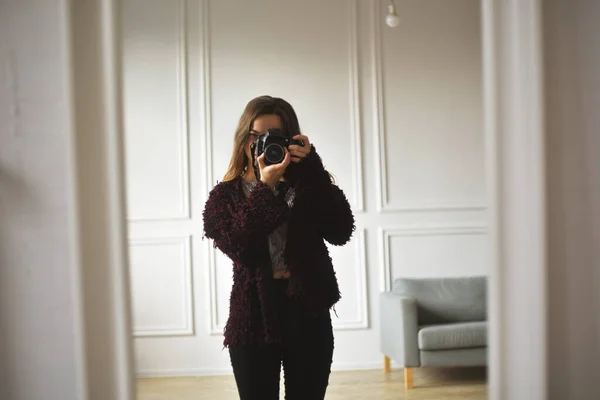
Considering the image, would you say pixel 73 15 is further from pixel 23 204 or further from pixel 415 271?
pixel 415 271

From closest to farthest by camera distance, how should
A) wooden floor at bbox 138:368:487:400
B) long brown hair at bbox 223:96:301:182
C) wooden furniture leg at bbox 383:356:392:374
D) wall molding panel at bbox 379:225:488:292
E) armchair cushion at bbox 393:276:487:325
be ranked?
long brown hair at bbox 223:96:301:182, wooden floor at bbox 138:368:487:400, armchair cushion at bbox 393:276:487:325, wooden furniture leg at bbox 383:356:392:374, wall molding panel at bbox 379:225:488:292

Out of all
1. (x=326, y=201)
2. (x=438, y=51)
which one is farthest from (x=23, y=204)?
(x=438, y=51)

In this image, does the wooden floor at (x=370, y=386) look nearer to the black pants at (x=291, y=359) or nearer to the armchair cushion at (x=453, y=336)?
the armchair cushion at (x=453, y=336)

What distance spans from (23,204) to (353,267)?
240 centimetres

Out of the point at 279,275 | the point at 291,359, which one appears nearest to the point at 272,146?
the point at 279,275

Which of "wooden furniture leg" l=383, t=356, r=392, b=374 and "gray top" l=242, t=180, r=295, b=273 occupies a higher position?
"gray top" l=242, t=180, r=295, b=273

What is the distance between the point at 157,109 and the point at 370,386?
1.66 meters

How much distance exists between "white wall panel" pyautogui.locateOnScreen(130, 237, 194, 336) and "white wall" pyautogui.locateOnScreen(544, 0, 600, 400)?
2396mm

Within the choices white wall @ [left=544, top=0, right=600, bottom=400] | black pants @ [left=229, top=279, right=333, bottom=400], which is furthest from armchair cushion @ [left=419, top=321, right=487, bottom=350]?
white wall @ [left=544, top=0, right=600, bottom=400]

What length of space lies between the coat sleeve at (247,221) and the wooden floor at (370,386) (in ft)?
5.09

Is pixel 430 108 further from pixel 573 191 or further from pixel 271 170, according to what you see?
pixel 573 191

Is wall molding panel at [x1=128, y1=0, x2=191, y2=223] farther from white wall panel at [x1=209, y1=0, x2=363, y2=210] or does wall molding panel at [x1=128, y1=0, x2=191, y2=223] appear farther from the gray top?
the gray top

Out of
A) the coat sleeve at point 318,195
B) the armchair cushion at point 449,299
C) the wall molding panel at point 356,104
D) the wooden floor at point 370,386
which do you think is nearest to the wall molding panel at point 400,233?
the wall molding panel at point 356,104

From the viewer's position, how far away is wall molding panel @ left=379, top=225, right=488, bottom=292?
2.84 m
